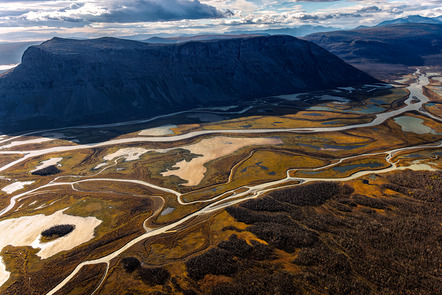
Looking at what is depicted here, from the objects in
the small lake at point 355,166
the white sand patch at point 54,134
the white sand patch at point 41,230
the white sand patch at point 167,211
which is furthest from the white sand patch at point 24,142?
the small lake at point 355,166

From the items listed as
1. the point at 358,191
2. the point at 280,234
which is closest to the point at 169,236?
the point at 280,234

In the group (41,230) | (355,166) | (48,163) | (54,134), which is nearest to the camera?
(41,230)

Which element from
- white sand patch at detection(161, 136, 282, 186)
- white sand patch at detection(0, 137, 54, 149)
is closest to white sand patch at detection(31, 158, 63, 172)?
white sand patch at detection(0, 137, 54, 149)

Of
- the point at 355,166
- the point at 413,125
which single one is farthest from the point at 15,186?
the point at 413,125

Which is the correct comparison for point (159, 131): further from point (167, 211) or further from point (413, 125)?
point (413, 125)

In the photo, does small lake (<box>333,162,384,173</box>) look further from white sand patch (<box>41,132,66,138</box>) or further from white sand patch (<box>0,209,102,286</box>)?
white sand patch (<box>41,132,66,138</box>)

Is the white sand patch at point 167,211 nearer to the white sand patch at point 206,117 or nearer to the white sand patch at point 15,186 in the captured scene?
the white sand patch at point 15,186

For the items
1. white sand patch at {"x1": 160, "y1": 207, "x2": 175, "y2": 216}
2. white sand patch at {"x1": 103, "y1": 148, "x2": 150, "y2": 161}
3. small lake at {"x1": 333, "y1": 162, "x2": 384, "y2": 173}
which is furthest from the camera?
white sand patch at {"x1": 103, "y1": 148, "x2": 150, "y2": 161}
